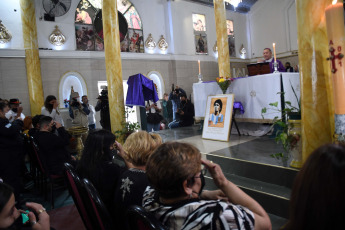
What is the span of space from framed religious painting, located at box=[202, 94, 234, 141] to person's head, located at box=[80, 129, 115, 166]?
322 cm

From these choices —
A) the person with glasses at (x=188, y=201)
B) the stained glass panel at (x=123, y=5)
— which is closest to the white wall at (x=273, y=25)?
the stained glass panel at (x=123, y=5)

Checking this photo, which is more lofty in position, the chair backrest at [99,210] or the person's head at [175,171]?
the person's head at [175,171]

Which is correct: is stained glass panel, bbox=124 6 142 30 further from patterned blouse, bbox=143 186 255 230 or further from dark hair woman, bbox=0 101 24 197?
patterned blouse, bbox=143 186 255 230

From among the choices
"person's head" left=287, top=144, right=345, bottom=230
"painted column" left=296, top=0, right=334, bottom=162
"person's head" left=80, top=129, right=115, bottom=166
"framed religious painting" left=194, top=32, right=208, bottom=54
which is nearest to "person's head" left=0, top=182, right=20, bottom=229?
"person's head" left=80, top=129, right=115, bottom=166

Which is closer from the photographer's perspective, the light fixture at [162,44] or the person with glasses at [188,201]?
the person with glasses at [188,201]

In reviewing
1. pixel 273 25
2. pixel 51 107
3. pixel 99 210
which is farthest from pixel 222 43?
pixel 99 210

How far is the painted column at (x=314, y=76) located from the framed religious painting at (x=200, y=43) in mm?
10289

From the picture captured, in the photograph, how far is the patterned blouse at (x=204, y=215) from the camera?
1.13 metres

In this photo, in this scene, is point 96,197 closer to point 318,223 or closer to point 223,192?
point 223,192

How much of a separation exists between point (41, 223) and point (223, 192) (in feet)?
3.76

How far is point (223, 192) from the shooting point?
1.46 metres

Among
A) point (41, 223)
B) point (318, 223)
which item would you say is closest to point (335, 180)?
point (318, 223)

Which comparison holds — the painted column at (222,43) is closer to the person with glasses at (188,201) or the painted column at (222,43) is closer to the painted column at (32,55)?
the painted column at (32,55)

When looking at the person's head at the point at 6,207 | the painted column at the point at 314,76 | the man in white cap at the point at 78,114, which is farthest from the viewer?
the man in white cap at the point at 78,114
